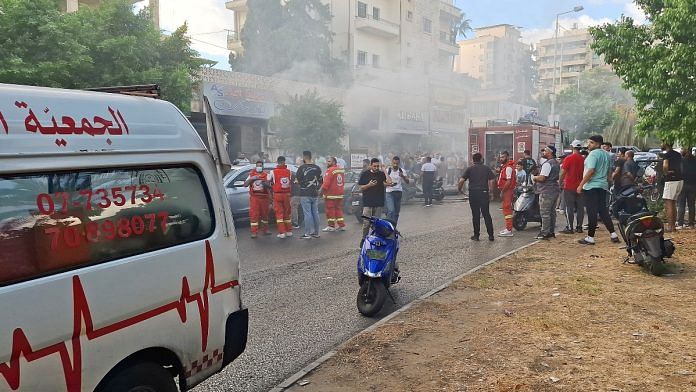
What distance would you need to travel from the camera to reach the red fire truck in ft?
63.0

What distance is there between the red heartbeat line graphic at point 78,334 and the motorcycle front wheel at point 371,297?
264 cm

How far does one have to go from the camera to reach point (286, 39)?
31391 mm

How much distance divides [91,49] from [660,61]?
1233 centimetres

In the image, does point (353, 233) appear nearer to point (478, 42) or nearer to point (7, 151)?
point (7, 151)

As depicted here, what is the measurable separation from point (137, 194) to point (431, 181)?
1482 cm

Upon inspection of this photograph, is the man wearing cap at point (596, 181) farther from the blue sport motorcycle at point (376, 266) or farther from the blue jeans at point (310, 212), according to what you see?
the blue jeans at point (310, 212)

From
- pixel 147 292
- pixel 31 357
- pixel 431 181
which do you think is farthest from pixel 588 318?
pixel 431 181

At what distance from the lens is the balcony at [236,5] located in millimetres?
36594

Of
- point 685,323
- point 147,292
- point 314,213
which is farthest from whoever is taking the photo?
point 314,213

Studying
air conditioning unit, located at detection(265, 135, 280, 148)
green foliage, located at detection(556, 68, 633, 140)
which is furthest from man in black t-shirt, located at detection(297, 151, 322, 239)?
green foliage, located at detection(556, 68, 633, 140)

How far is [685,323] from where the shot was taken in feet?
A: 15.8

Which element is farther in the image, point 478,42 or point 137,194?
point 478,42

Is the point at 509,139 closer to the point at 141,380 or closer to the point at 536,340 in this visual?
the point at 536,340

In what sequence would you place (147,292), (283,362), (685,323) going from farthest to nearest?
(685,323), (283,362), (147,292)
